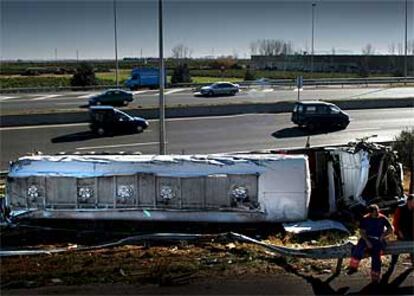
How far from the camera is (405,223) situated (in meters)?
10.4

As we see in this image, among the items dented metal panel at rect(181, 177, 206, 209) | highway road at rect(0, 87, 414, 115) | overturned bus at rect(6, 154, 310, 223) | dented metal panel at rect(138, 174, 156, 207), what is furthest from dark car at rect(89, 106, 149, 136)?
dented metal panel at rect(181, 177, 206, 209)

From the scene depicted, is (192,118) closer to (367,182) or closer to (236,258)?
(367,182)

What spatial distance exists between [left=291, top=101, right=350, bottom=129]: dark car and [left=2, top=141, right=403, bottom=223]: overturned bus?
1967 cm

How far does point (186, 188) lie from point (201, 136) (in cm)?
1809

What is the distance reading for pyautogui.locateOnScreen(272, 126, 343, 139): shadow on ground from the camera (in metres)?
31.8

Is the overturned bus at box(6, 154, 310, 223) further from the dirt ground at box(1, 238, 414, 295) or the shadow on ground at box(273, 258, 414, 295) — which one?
the shadow on ground at box(273, 258, 414, 295)

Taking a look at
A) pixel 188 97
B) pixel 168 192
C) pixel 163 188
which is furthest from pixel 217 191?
pixel 188 97

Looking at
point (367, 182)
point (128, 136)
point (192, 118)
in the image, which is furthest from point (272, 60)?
point (367, 182)

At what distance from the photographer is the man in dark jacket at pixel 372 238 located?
959 centimetres

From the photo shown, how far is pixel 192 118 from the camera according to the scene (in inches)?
1506

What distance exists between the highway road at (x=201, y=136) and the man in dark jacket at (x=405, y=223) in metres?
16.5

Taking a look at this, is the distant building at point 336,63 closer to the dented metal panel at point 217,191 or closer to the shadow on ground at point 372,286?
the dented metal panel at point 217,191

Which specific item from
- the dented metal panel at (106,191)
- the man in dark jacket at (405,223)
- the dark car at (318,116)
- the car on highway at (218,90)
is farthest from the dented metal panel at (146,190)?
the car on highway at (218,90)

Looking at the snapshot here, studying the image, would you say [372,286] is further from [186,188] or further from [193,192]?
[186,188]
